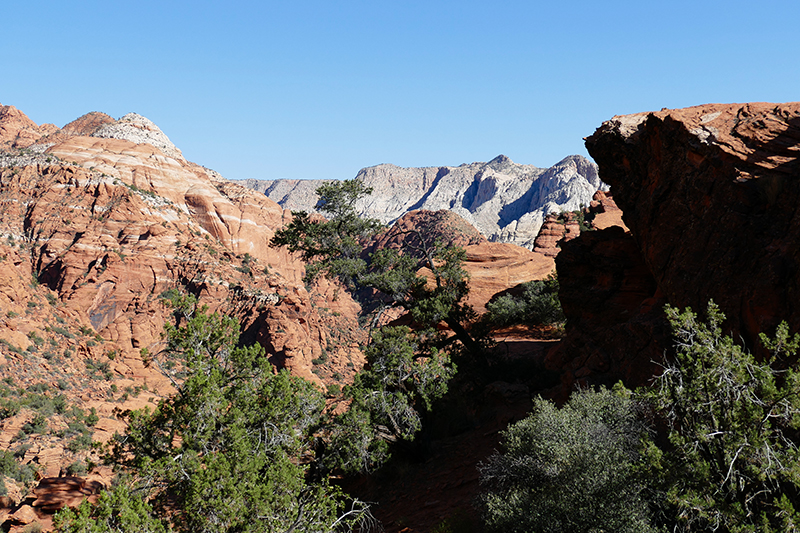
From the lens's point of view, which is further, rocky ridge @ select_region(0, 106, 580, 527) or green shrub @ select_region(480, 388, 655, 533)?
rocky ridge @ select_region(0, 106, 580, 527)

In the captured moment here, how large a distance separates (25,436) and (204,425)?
28.2 metres

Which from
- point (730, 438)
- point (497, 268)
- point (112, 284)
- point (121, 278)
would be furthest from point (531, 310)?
point (121, 278)

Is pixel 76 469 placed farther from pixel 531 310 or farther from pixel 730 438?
pixel 730 438

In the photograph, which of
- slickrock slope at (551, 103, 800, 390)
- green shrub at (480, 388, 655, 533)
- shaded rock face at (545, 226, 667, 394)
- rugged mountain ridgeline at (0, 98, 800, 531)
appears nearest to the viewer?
green shrub at (480, 388, 655, 533)

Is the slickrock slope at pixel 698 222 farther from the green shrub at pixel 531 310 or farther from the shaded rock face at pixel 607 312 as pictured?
the green shrub at pixel 531 310

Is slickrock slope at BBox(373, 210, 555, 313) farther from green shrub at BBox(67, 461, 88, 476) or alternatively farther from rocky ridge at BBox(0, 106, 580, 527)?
green shrub at BBox(67, 461, 88, 476)

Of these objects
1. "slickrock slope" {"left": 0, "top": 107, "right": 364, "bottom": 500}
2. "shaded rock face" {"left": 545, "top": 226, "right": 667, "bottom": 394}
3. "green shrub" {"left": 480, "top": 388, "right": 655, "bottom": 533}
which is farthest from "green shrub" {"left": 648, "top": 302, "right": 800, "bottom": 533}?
"slickrock slope" {"left": 0, "top": 107, "right": 364, "bottom": 500}

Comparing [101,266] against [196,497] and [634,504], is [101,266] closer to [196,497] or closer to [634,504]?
[196,497]

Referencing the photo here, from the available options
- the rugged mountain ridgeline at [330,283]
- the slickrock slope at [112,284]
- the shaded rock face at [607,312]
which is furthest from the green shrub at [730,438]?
the slickrock slope at [112,284]

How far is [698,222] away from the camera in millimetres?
11078

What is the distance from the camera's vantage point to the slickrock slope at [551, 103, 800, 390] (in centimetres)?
915

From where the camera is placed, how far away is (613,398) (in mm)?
9648

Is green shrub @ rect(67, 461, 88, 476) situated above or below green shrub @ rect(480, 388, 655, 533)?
below

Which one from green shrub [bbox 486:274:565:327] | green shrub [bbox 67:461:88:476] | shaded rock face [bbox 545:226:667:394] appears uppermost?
shaded rock face [bbox 545:226:667:394]
